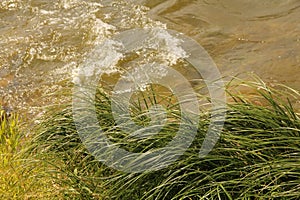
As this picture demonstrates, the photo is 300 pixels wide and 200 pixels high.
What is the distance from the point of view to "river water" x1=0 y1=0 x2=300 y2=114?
18.5ft

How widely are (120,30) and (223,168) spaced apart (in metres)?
4.35

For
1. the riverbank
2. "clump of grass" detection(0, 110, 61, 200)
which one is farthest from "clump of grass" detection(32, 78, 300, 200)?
"clump of grass" detection(0, 110, 61, 200)

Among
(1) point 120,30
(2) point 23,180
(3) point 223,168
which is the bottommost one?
(1) point 120,30

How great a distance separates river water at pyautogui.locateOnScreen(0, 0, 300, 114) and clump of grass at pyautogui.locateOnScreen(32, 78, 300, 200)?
220 cm

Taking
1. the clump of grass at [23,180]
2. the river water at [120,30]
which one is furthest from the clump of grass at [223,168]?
the river water at [120,30]

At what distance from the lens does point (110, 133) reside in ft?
10.6

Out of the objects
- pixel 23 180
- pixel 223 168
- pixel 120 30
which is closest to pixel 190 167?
pixel 223 168

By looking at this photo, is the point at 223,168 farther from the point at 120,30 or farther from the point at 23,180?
the point at 120,30

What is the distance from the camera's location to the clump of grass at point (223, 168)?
267 centimetres

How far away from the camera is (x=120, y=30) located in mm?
6887

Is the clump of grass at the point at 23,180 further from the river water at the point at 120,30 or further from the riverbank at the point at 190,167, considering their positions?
the river water at the point at 120,30

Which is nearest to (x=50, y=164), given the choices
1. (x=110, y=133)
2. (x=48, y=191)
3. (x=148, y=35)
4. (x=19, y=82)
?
(x=48, y=191)

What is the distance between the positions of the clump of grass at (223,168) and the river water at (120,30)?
7.22ft

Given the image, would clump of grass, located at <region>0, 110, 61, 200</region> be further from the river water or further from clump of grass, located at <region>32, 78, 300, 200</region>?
the river water
